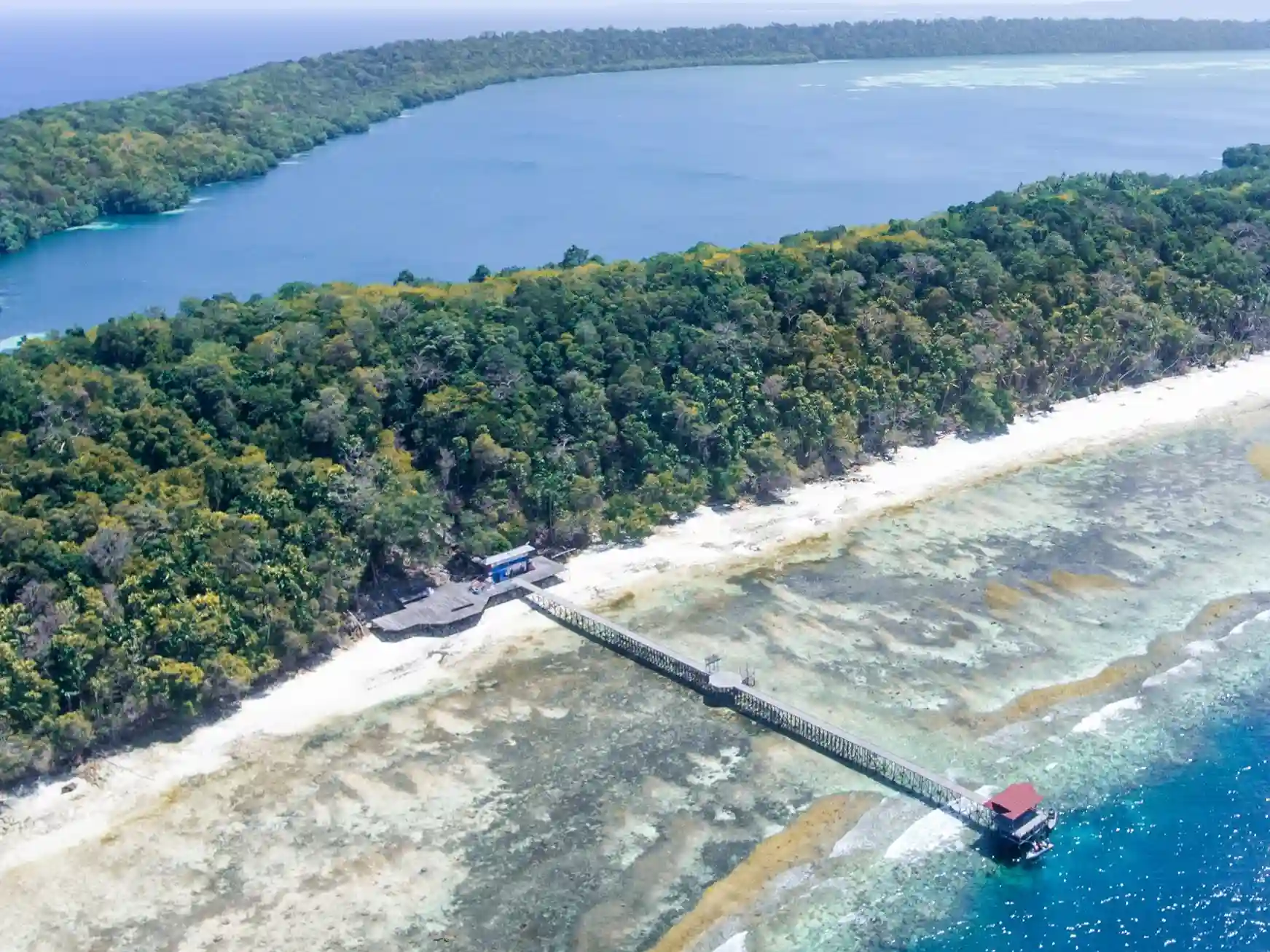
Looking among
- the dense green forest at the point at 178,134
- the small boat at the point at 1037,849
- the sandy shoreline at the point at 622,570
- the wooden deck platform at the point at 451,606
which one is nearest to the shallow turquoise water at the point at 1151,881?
the small boat at the point at 1037,849

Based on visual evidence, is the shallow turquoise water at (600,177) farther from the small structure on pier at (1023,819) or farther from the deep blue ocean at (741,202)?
the small structure on pier at (1023,819)

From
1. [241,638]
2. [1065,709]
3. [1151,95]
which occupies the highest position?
[1151,95]

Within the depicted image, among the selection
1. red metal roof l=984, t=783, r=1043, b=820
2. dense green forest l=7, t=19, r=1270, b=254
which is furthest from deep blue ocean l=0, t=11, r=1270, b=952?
dense green forest l=7, t=19, r=1270, b=254

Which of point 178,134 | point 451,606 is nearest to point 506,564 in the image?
point 451,606

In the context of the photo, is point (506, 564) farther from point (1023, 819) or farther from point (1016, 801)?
point (1023, 819)

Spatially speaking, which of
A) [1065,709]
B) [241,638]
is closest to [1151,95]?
[1065,709]

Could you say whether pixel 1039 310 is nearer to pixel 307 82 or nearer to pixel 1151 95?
pixel 307 82
